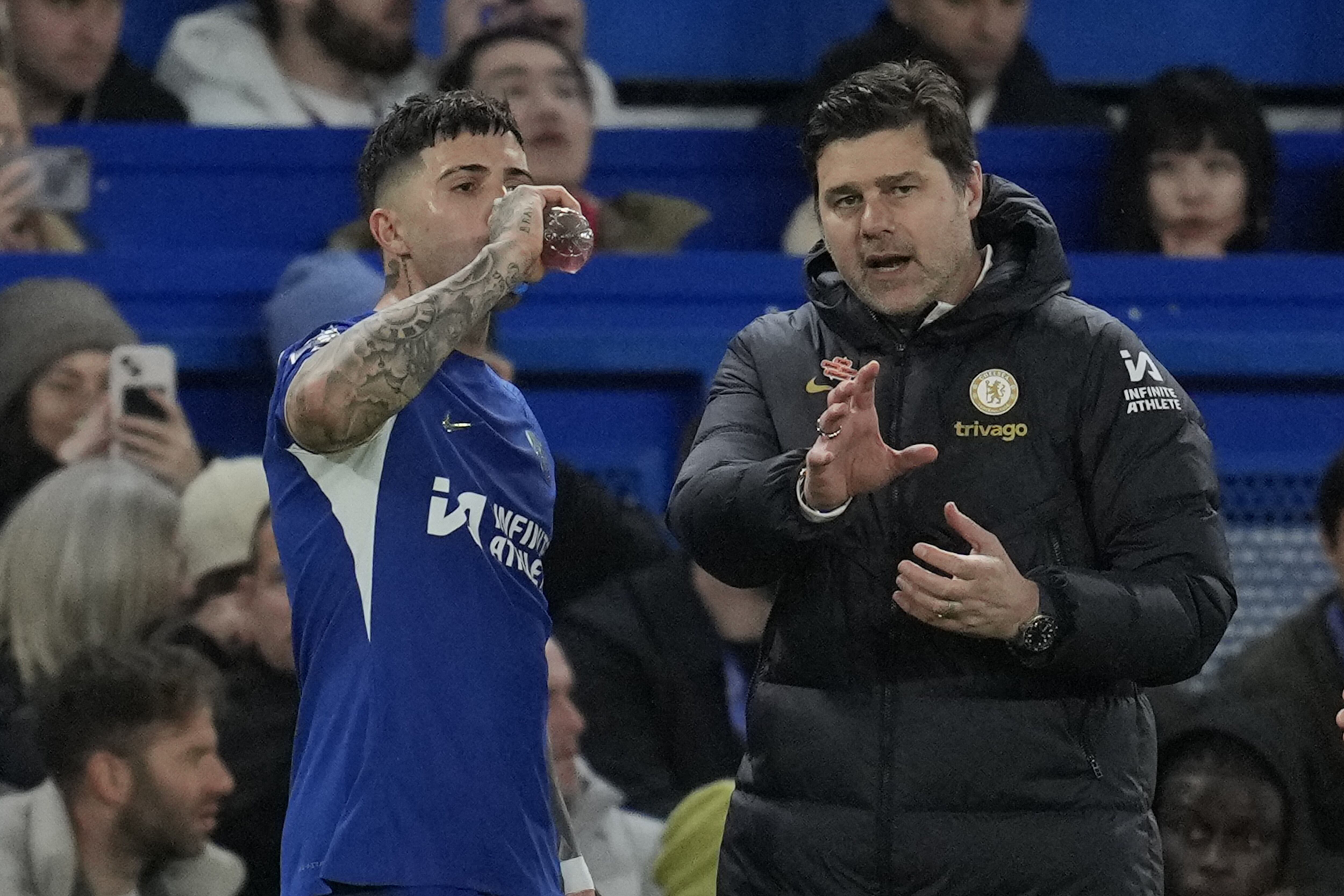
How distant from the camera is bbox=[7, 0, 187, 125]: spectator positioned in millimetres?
5766

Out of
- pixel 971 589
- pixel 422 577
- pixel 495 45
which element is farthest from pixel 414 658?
pixel 495 45

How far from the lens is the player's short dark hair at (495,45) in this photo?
5871mm

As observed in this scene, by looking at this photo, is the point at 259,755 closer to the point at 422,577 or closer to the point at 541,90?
the point at 422,577

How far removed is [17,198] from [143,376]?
2.24ft

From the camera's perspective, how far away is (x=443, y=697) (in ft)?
9.97

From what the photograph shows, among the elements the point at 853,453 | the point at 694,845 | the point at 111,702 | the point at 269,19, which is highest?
Result: the point at 269,19

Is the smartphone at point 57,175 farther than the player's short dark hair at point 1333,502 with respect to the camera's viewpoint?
Yes

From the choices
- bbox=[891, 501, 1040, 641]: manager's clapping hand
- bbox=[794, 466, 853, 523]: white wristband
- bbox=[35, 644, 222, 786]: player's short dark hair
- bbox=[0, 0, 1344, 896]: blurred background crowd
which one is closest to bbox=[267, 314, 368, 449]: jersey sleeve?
bbox=[794, 466, 853, 523]: white wristband

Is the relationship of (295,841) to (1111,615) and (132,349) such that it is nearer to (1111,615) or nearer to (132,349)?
(1111,615)

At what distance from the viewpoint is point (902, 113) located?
3248 millimetres

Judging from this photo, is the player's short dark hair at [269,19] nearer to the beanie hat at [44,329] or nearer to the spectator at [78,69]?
the spectator at [78,69]

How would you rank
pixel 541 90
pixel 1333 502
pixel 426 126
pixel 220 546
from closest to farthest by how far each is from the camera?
pixel 426 126 < pixel 220 546 < pixel 1333 502 < pixel 541 90

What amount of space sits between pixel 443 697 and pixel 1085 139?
3.90 meters

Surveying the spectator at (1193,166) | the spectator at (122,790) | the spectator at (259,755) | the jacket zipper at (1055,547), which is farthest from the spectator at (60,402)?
the spectator at (1193,166)
